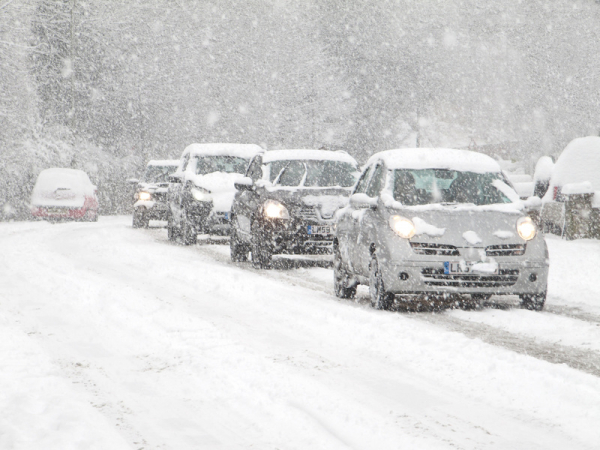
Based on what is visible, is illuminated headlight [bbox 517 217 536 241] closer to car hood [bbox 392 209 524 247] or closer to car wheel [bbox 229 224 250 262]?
car hood [bbox 392 209 524 247]

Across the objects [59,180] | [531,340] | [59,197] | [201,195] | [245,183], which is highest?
[245,183]

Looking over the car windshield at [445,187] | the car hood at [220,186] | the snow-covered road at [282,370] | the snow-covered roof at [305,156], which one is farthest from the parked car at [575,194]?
the car windshield at [445,187]

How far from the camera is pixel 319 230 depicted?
13305 mm

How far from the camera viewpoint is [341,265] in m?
10.3

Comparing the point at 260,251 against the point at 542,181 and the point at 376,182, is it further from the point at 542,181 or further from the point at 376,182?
the point at 542,181

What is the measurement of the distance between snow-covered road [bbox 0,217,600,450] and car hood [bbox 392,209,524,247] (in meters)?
0.71

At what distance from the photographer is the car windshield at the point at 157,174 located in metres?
25.8

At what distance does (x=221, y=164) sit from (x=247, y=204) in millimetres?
5084

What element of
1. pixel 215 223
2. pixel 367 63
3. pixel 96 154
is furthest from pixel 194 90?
pixel 215 223

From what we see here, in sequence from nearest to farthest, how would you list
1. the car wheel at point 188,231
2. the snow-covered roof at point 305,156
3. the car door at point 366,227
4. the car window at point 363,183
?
1. the car door at point 366,227
2. the car window at point 363,183
3. the snow-covered roof at point 305,156
4. the car wheel at point 188,231

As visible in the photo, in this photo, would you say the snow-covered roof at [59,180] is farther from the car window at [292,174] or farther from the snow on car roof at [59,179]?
the car window at [292,174]

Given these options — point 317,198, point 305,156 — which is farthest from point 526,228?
point 305,156

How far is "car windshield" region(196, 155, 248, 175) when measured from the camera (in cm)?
1898

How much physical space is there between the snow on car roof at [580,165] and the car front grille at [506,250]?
9.87 metres
